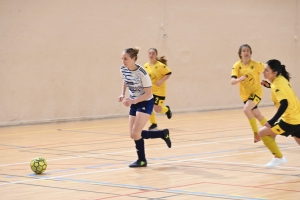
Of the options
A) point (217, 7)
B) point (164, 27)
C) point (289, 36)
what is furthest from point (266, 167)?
point (289, 36)

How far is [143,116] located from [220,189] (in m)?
1.80

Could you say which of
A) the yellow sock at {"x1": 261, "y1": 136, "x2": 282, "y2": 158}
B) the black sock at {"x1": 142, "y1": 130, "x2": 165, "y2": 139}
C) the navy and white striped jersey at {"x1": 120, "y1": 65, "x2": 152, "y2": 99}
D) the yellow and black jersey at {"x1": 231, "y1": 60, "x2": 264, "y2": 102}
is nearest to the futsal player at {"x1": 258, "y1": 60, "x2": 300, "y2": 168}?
the yellow sock at {"x1": 261, "y1": 136, "x2": 282, "y2": 158}

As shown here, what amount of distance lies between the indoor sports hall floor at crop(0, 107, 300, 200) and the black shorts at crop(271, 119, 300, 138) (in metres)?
0.48

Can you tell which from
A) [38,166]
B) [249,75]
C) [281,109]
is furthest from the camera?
[249,75]

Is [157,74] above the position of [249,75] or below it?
above

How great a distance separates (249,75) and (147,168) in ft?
10.7

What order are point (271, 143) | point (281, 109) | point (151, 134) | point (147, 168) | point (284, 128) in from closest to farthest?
point (281, 109)
point (284, 128)
point (271, 143)
point (147, 168)
point (151, 134)

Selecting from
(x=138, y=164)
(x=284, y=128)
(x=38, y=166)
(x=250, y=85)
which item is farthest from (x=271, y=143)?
(x=250, y=85)

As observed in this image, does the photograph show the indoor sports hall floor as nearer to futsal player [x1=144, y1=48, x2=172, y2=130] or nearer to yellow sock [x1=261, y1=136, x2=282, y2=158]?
yellow sock [x1=261, y1=136, x2=282, y2=158]

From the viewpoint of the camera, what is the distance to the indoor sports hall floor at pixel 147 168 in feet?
18.6

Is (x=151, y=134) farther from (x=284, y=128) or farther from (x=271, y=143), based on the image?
(x=284, y=128)

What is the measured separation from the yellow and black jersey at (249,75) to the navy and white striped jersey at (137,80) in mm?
2854

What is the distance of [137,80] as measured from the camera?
23.7 ft

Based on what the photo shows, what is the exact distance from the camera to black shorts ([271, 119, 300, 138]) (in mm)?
6566
